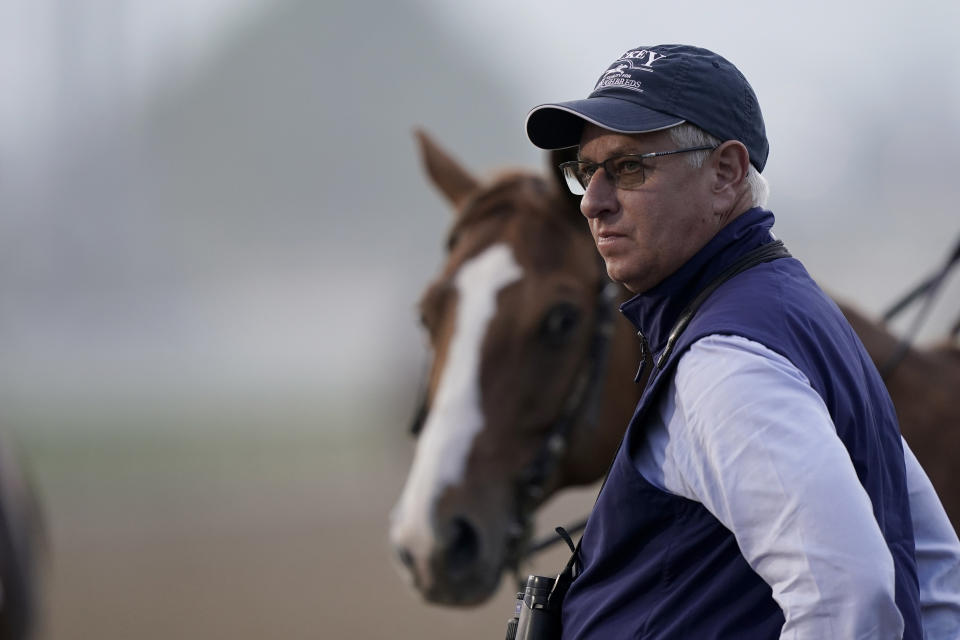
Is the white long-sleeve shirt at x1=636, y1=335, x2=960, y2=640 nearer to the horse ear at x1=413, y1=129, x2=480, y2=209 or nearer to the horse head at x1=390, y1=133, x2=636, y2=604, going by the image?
the horse head at x1=390, y1=133, x2=636, y2=604

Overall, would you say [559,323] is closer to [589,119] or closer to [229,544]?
[589,119]

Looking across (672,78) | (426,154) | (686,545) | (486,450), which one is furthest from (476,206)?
(686,545)

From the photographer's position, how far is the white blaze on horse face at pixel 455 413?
10.0 feet

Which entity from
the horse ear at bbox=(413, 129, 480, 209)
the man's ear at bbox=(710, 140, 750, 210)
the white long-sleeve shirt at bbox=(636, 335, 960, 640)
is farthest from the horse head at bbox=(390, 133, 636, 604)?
the white long-sleeve shirt at bbox=(636, 335, 960, 640)

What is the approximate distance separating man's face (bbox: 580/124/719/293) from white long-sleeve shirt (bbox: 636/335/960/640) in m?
0.21

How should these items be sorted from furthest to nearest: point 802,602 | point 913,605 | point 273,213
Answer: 1. point 273,213
2. point 913,605
3. point 802,602

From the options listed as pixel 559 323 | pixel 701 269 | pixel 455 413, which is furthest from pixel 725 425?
pixel 559 323

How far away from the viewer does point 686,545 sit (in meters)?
1.36

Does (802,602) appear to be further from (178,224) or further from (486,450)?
(178,224)

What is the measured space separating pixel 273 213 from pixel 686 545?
34727mm

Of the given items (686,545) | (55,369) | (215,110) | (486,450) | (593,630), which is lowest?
(55,369)

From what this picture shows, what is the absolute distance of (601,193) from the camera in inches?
61.8

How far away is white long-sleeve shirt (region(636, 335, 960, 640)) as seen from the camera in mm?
1188

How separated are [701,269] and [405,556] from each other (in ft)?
5.99
